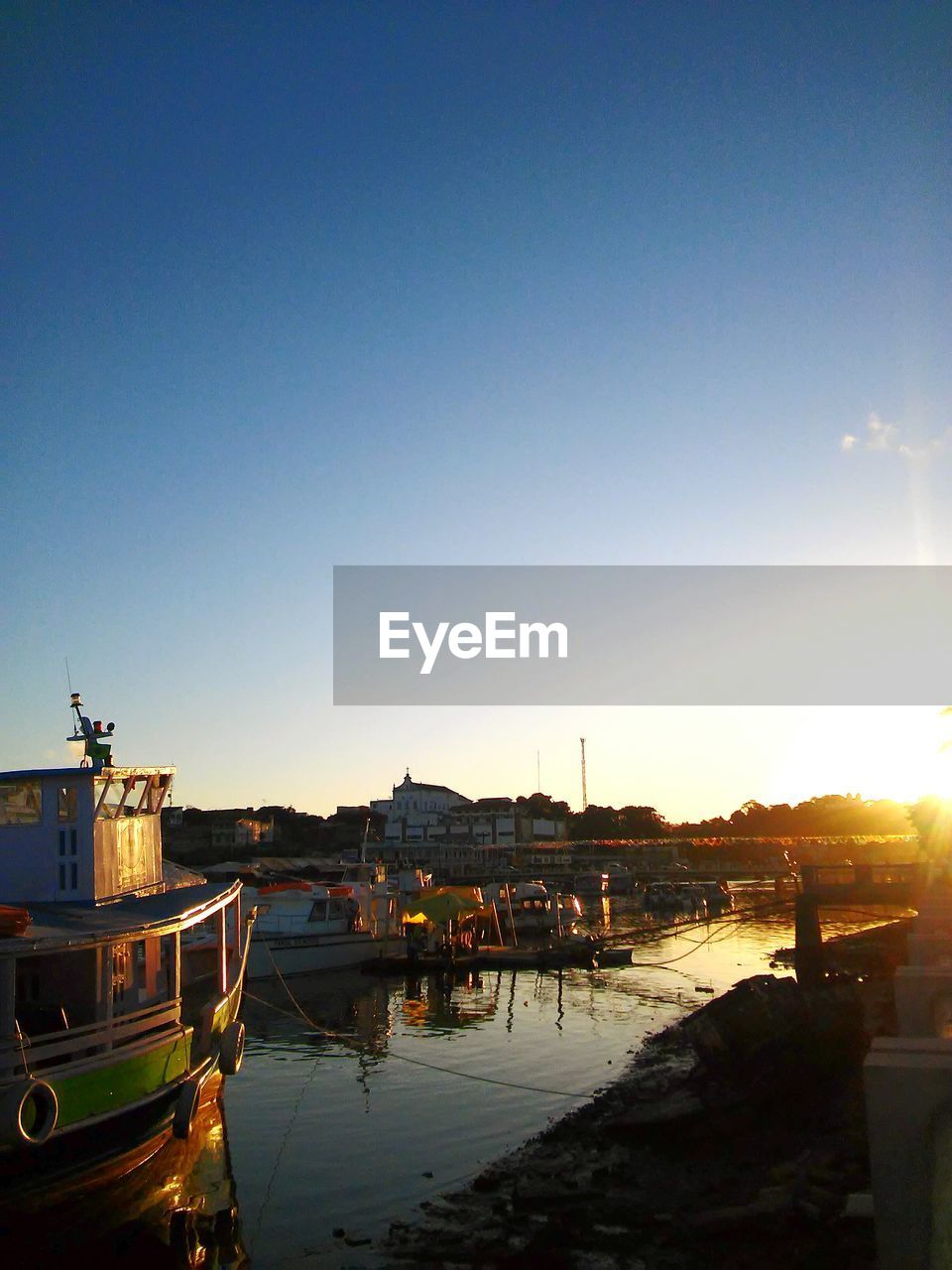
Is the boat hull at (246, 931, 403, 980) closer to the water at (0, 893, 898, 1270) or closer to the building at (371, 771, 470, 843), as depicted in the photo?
the water at (0, 893, 898, 1270)

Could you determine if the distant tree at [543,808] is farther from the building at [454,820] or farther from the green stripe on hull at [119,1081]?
the green stripe on hull at [119,1081]

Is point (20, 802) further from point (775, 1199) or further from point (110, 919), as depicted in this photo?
point (775, 1199)

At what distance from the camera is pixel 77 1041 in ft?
49.5

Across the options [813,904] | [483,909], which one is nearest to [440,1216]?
[813,904]

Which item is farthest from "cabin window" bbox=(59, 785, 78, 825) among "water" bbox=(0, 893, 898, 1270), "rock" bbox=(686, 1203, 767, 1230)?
"rock" bbox=(686, 1203, 767, 1230)

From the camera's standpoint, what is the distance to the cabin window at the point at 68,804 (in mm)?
19203

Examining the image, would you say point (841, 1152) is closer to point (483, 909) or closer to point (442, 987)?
point (442, 987)

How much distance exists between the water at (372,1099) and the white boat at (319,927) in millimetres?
1300

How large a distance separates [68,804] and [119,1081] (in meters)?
5.40

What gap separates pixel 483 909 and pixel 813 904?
1318 inches

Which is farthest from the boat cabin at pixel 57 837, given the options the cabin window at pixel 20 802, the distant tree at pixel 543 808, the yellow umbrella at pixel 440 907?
the distant tree at pixel 543 808

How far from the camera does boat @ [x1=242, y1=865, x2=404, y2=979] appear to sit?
1812 inches

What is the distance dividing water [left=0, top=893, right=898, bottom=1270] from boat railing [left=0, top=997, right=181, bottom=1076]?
2297mm

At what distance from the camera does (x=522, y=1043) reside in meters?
32.0
